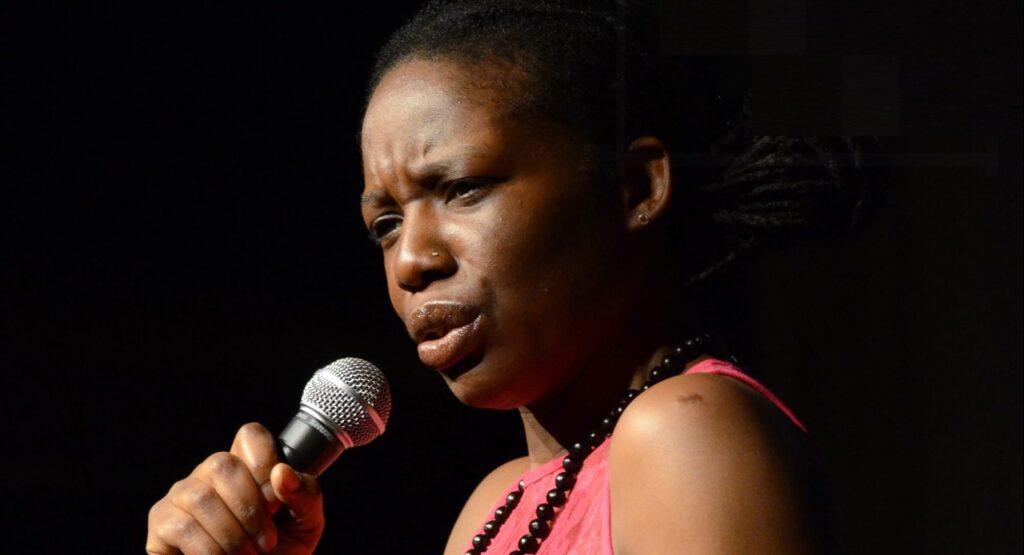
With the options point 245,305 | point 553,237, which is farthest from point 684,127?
point 245,305

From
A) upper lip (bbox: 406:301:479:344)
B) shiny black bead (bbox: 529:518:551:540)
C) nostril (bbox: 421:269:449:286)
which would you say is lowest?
shiny black bead (bbox: 529:518:551:540)

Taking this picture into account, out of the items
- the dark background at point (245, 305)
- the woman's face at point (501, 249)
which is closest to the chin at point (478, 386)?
the woman's face at point (501, 249)

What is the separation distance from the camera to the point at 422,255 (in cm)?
117

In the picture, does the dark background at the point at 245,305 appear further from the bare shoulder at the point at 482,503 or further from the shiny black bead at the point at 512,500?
the shiny black bead at the point at 512,500

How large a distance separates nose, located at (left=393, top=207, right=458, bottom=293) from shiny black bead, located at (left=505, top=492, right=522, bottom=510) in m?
0.25

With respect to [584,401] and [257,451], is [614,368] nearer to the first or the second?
[584,401]

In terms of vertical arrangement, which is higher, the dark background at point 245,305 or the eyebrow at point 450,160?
the eyebrow at point 450,160

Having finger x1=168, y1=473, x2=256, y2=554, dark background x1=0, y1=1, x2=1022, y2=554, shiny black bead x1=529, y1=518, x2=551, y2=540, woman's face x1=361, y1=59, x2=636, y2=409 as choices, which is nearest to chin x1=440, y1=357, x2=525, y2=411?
woman's face x1=361, y1=59, x2=636, y2=409

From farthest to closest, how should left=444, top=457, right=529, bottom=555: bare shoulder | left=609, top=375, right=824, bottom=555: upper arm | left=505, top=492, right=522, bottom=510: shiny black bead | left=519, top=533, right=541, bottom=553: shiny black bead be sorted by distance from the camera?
left=444, top=457, right=529, bottom=555: bare shoulder
left=505, top=492, right=522, bottom=510: shiny black bead
left=519, top=533, right=541, bottom=553: shiny black bead
left=609, top=375, right=824, bottom=555: upper arm

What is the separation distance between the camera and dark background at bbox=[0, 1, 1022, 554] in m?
1.88

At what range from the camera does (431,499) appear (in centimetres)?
209

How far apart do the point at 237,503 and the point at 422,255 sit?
0.90 ft

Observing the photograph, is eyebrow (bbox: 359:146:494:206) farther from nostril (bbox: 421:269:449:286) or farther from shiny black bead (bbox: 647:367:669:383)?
shiny black bead (bbox: 647:367:669:383)

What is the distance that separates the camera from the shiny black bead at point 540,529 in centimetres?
118
